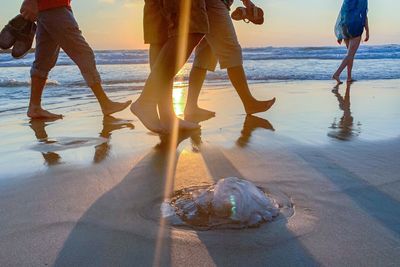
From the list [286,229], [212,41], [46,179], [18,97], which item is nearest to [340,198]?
[286,229]

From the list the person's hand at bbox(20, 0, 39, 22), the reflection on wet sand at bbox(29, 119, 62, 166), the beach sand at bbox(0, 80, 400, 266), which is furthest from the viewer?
the person's hand at bbox(20, 0, 39, 22)

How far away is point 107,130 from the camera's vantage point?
11.5 ft

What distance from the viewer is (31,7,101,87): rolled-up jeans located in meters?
4.07

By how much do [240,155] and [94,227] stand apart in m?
1.19

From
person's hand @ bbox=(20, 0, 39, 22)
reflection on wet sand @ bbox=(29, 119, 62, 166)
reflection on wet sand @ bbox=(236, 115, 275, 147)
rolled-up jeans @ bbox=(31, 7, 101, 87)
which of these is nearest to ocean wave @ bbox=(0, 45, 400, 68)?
rolled-up jeans @ bbox=(31, 7, 101, 87)

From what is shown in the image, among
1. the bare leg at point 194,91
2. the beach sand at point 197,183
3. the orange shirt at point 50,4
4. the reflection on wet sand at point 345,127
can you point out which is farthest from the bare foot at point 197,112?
the orange shirt at point 50,4

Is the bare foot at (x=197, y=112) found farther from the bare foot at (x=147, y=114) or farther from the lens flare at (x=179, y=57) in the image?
the bare foot at (x=147, y=114)

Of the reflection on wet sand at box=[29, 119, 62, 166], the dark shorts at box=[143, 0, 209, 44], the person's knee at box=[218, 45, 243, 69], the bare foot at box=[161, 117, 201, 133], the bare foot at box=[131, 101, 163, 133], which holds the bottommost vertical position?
the reflection on wet sand at box=[29, 119, 62, 166]

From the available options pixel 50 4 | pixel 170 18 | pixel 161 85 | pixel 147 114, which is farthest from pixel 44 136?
pixel 50 4

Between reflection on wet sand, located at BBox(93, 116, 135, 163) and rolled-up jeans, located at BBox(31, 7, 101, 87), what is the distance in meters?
0.52

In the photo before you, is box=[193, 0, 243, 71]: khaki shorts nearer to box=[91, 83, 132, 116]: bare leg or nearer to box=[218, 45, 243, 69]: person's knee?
box=[218, 45, 243, 69]: person's knee

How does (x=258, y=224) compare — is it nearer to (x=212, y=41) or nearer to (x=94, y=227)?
(x=94, y=227)

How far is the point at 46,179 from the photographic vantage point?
216 centimetres

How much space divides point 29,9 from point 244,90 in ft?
6.81
